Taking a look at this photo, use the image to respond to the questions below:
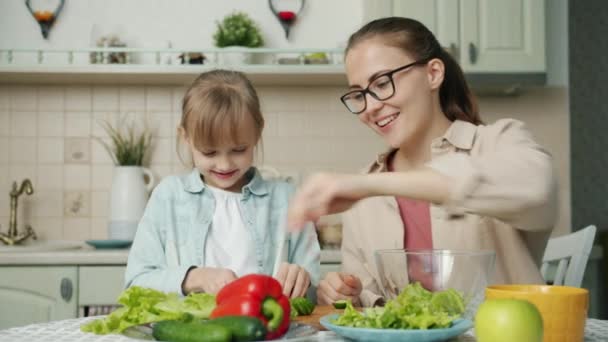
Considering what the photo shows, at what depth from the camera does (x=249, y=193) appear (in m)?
1.75

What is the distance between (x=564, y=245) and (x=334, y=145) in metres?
1.33

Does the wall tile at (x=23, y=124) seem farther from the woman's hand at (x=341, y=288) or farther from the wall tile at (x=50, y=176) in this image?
the woman's hand at (x=341, y=288)

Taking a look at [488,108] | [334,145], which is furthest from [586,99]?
[334,145]

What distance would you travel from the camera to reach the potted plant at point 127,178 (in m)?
2.78

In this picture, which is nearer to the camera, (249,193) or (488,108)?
(249,193)

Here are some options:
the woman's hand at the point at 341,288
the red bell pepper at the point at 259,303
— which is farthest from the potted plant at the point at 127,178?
the red bell pepper at the point at 259,303

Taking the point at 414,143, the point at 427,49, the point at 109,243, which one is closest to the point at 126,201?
the point at 109,243

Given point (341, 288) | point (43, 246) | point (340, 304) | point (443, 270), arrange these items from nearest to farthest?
1. point (443, 270)
2. point (340, 304)
3. point (341, 288)
4. point (43, 246)

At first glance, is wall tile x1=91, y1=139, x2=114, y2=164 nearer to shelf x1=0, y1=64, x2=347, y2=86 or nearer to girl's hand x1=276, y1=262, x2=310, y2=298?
shelf x1=0, y1=64, x2=347, y2=86

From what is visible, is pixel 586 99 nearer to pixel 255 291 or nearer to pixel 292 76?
pixel 292 76

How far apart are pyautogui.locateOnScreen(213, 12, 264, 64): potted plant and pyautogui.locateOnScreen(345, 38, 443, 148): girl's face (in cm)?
136

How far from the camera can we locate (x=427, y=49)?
1613 mm

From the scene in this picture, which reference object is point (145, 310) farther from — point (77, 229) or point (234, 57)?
point (77, 229)

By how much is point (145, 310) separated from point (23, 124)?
7.07 feet
